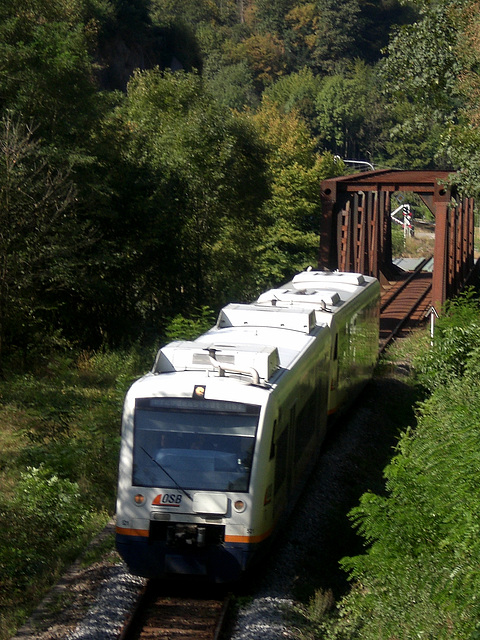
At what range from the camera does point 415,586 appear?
286 inches

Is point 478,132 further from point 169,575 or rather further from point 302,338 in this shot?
point 169,575

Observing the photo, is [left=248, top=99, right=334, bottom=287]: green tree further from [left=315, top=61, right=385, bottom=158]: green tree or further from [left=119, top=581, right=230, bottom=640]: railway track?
[left=315, top=61, right=385, bottom=158]: green tree

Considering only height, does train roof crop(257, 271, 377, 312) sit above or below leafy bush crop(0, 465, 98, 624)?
above

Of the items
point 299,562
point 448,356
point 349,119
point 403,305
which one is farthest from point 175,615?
point 349,119

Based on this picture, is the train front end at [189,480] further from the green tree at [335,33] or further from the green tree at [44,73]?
the green tree at [335,33]

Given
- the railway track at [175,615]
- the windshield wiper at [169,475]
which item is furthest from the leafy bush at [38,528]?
the windshield wiper at [169,475]

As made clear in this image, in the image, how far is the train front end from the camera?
816 centimetres

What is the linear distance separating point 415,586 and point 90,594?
3.23 metres

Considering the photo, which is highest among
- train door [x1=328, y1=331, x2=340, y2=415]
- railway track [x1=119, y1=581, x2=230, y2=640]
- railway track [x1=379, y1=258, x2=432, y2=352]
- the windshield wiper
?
the windshield wiper

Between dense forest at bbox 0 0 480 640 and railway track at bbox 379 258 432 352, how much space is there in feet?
15.6

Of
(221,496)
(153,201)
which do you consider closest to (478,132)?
(153,201)

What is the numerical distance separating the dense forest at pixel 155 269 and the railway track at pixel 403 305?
15.6 ft

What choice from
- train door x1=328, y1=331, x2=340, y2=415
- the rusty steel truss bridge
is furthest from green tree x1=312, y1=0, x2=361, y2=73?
train door x1=328, y1=331, x2=340, y2=415

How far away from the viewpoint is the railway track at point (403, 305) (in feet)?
79.4
